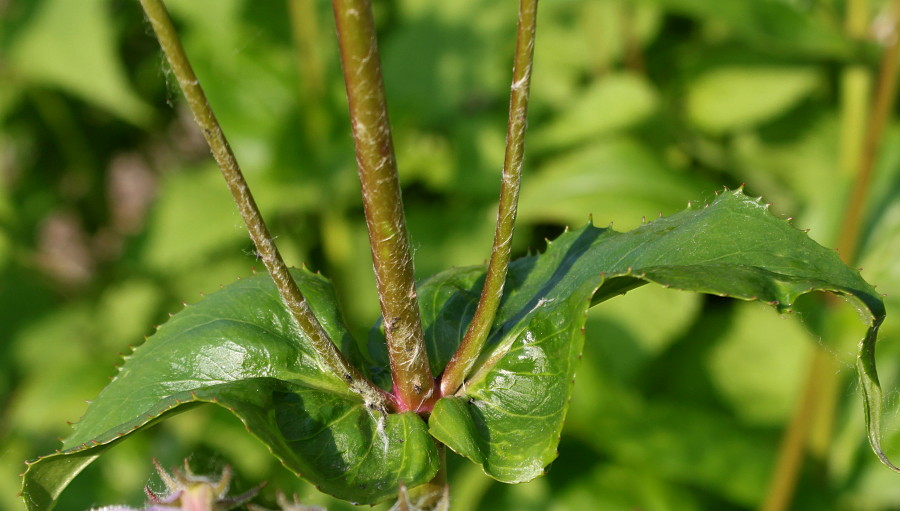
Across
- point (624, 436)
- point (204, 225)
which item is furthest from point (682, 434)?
point (204, 225)

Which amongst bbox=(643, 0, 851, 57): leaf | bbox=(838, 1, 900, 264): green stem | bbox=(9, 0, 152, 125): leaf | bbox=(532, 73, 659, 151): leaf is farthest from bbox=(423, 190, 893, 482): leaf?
bbox=(9, 0, 152, 125): leaf

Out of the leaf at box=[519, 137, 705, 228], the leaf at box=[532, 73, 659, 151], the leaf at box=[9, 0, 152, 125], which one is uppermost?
the leaf at box=[9, 0, 152, 125]

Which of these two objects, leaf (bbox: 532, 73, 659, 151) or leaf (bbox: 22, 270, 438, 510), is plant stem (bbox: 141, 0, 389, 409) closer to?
leaf (bbox: 22, 270, 438, 510)

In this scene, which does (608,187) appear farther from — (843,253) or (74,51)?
(74,51)

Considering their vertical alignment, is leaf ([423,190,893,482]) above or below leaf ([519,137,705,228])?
above

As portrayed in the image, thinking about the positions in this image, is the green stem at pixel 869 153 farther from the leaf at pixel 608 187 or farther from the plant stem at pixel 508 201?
the plant stem at pixel 508 201

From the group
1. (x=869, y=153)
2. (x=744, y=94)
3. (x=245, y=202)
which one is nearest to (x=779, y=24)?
(x=869, y=153)

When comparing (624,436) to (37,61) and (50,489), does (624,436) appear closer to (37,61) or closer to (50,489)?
(50,489)
